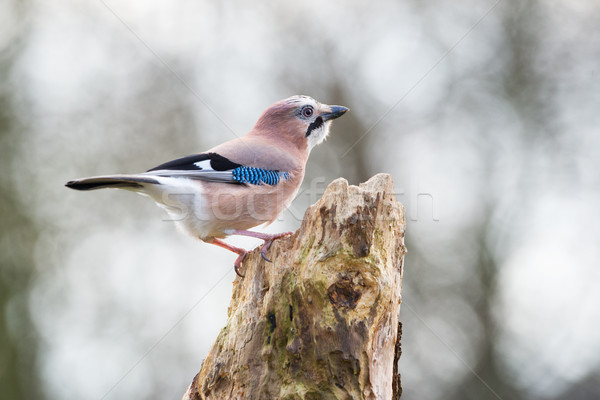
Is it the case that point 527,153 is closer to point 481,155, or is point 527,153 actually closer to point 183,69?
point 481,155

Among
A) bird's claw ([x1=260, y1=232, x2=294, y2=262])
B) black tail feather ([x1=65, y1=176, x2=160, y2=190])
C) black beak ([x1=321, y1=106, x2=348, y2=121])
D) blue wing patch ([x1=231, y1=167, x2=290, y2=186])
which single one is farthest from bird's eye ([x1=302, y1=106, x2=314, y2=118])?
bird's claw ([x1=260, y1=232, x2=294, y2=262])

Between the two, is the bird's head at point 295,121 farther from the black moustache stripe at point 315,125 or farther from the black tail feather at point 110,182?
the black tail feather at point 110,182

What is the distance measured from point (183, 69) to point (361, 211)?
24.2ft

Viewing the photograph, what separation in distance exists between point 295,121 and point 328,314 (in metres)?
3.02

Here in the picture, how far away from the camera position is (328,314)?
3.56m

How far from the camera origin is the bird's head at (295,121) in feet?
20.1

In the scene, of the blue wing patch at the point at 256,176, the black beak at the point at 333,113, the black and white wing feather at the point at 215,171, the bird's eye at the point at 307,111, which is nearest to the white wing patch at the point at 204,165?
the black and white wing feather at the point at 215,171

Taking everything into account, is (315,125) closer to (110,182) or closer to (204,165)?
(204,165)

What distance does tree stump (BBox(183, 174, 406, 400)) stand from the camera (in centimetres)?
351

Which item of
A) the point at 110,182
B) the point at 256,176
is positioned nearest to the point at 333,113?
the point at 256,176

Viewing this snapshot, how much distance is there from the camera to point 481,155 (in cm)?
955

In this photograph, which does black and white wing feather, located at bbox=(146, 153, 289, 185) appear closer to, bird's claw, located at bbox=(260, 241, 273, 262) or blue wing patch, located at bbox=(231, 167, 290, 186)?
blue wing patch, located at bbox=(231, 167, 290, 186)

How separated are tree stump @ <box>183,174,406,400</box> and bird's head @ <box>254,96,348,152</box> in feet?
7.54

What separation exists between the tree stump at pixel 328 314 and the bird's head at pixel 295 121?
2299mm
